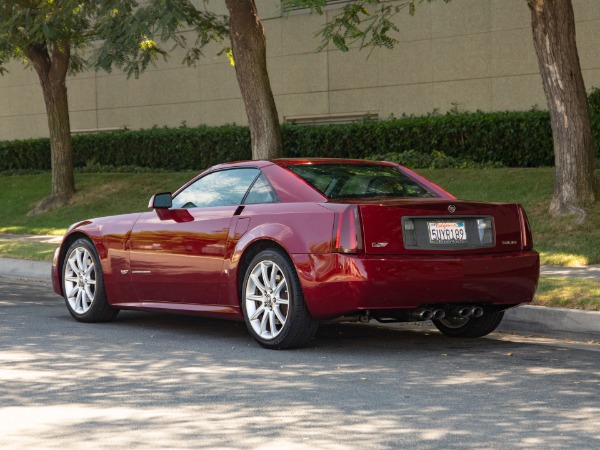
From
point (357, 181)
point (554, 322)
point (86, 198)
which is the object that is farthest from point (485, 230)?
point (86, 198)

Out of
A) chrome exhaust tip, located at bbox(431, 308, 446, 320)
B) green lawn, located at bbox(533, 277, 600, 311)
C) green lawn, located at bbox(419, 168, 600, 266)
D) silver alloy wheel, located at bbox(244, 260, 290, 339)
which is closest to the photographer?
chrome exhaust tip, located at bbox(431, 308, 446, 320)

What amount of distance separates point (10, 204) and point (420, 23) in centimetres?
989

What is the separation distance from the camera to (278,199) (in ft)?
29.0

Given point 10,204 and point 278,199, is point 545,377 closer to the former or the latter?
point 278,199

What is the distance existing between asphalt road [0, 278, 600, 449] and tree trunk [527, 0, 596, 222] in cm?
668

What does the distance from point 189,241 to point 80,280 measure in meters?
1.66

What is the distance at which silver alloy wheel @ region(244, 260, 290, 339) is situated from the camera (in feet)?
Result: 28.2

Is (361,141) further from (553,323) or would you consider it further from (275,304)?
(275,304)

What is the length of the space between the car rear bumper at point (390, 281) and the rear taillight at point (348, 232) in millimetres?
59

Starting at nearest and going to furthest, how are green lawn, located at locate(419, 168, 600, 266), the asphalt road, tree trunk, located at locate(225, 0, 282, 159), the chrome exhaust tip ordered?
the asphalt road, the chrome exhaust tip, green lawn, located at locate(419, 168, 600, 266), tree trunk, located at locate(225, 0, 282, 159)

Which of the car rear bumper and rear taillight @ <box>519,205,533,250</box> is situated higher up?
rear taillight @ <box>519,205,533,250</box>

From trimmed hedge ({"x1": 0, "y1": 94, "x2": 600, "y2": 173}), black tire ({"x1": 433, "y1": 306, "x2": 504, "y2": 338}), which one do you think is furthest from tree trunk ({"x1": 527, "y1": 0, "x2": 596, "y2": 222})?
black tire ({"x1": 433, "y1": 306, "x2": 504, "y2": 338})

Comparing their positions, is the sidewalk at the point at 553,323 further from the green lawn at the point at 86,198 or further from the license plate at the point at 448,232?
the green lawn at the point at 86,198

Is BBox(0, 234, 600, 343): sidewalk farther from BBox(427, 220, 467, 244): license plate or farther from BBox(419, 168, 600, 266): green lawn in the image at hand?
BBox(419, 168, 600, 266): green lawn
